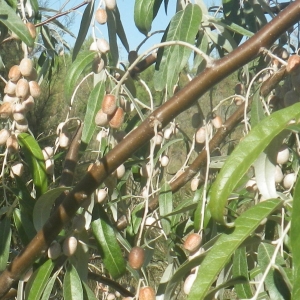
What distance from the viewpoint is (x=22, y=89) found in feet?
2.10

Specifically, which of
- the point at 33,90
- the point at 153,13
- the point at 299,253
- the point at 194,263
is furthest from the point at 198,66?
the point at 299,253

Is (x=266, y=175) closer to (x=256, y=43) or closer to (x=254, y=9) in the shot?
(x=256, y=43)

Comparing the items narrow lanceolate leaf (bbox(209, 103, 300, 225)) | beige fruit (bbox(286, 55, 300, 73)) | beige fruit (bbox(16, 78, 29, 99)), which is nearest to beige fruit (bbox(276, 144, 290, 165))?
beige fruit (bbox(286, 55, 300, 73))

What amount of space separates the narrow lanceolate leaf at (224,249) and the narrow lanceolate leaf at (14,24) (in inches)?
13.5

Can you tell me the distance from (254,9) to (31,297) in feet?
1.59

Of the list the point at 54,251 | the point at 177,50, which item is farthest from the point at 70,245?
the point at 177,50

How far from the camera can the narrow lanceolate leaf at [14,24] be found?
639 millimetres

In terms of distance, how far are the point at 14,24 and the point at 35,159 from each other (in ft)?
0.55

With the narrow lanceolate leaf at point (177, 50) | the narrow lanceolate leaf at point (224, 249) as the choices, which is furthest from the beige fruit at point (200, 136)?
the narrow lanceolate leaf at point (224, 249)

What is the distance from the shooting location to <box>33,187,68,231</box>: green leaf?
24.5 inches

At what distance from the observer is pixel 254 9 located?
31.5 inches

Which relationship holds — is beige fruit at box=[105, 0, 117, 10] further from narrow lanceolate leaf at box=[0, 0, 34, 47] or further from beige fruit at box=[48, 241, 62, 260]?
beige fruit at box=[48, 241, 62, 260]

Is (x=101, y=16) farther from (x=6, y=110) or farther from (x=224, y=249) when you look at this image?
(x=224, y=249)

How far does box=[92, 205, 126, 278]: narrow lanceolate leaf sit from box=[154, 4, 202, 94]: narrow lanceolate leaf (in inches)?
6.5
